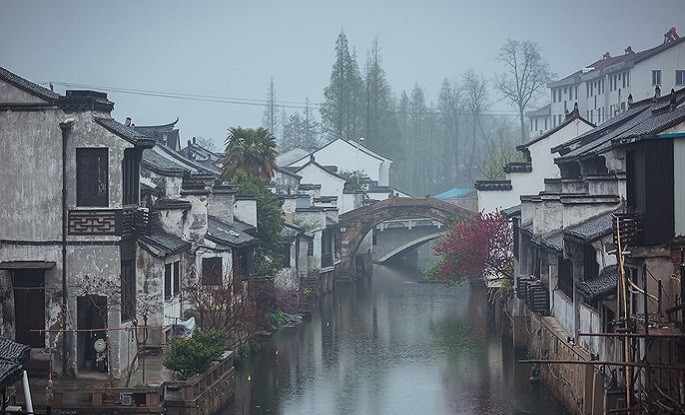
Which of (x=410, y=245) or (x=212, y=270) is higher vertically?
(x=212, y=270)

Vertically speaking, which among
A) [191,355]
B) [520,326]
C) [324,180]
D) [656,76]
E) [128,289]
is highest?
[656,76]

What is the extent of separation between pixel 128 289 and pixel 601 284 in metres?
13.7

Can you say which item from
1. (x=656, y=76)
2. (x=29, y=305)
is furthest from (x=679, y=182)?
(x=656, y=76)

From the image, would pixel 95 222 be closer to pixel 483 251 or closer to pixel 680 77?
pixel 483 251

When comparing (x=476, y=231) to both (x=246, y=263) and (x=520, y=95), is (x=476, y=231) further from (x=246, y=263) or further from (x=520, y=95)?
(x=520, y=95)

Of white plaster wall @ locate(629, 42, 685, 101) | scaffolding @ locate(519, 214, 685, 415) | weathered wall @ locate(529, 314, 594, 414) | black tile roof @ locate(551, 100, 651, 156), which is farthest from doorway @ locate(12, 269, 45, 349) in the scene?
white plaster wall @ locate(629, 42, 685, 101)

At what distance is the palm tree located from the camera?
65.4 meters

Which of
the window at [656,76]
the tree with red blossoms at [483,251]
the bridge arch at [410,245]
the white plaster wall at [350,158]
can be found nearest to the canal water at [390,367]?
the tree with red blossoms at [483,251]

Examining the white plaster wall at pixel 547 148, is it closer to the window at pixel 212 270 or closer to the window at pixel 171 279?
the window at pixel 212 270

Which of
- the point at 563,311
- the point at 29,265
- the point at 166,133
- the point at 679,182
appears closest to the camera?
the point at 679,182

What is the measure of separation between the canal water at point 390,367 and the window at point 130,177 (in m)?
7.03

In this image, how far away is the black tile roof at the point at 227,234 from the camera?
4881 cm

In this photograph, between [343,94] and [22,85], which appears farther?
[343,94]

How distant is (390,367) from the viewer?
4853 centimetres
